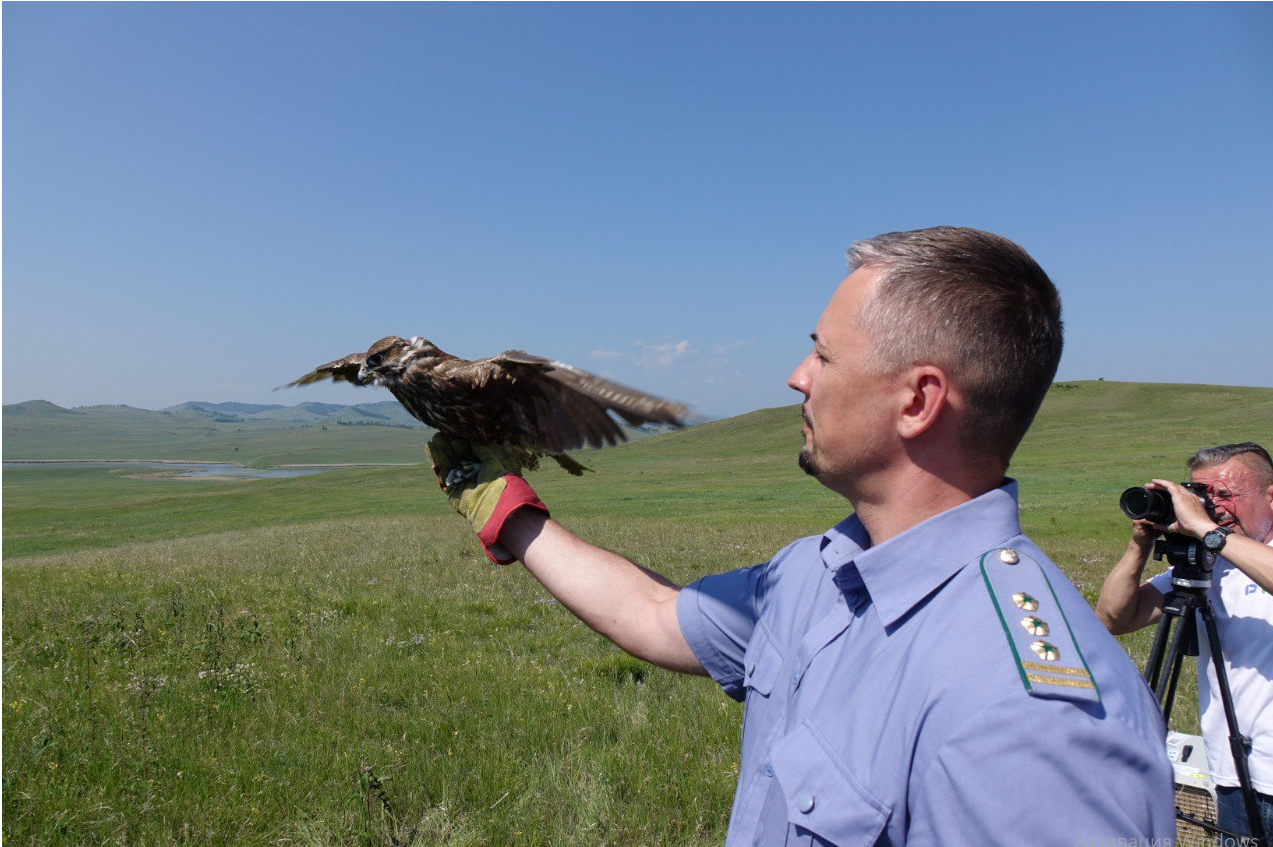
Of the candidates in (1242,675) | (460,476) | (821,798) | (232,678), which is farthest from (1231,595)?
(232,678)

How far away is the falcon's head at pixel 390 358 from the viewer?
394 centimetres

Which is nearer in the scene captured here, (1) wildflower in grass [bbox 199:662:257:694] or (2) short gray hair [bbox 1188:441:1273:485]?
(2) short gray hair [bbox 1188:441:1273:485]

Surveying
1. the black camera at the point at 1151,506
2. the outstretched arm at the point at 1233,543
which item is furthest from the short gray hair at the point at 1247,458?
the outstretched arm at the point at 1233,543

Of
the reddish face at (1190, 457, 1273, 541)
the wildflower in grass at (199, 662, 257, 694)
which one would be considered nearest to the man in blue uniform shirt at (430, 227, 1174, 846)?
the reddish face at (1190, 457, 1273, 541)

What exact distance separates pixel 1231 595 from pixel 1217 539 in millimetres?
662

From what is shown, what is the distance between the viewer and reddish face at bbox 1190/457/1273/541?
409 cm

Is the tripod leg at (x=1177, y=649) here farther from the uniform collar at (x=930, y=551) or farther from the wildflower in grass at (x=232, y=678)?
the wildflower in grass at (x=232, y=678)

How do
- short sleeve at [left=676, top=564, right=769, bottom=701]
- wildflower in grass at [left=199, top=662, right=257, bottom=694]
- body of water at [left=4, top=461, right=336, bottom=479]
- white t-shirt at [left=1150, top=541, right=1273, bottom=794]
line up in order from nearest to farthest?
short sleeve at [left=676, top=564, right=769, bottom=701]
white t-shirt at [left=1150, top=541, right=1273, bottom=794]
wildflower in grass at [left=199, top=662, right=257, bottom=694]
body of water at [left=4, top=461, right=336, bottom=479]

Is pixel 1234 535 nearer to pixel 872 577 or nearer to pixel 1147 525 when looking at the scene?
pixel 1147 525

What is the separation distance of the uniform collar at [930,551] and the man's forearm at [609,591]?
1.02m

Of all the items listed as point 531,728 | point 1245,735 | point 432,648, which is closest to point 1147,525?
point 1245,735

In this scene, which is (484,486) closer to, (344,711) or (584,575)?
(584,575)

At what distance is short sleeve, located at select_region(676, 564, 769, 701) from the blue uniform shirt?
0.36 m

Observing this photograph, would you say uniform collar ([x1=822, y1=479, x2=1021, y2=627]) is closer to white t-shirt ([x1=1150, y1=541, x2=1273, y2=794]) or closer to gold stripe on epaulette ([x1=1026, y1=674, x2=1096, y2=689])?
gold stripe on epaulette ([x1=1026, y1=674, x2=1096, y2=689])
